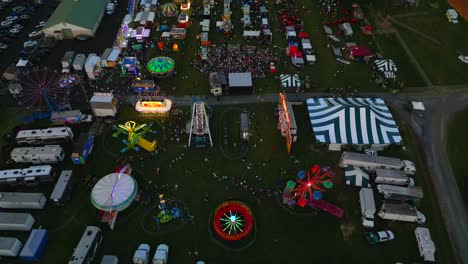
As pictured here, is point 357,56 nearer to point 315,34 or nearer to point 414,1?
point 315,34

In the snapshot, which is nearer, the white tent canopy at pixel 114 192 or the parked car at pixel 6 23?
the white tent canopy at pixel 114 192

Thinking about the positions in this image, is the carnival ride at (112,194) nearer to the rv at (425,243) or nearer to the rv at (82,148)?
the rv at (82,148)

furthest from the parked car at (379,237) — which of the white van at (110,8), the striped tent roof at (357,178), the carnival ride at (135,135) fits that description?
the white van at (110,8)

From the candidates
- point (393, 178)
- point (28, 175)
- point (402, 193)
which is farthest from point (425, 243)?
point (28, 175)

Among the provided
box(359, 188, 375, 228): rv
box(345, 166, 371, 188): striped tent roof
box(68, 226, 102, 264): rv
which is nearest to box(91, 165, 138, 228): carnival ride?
box(68, 226, 102, 264): rv

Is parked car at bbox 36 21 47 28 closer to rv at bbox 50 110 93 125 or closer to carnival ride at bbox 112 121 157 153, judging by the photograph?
rv at bbox 50 110 93 125
